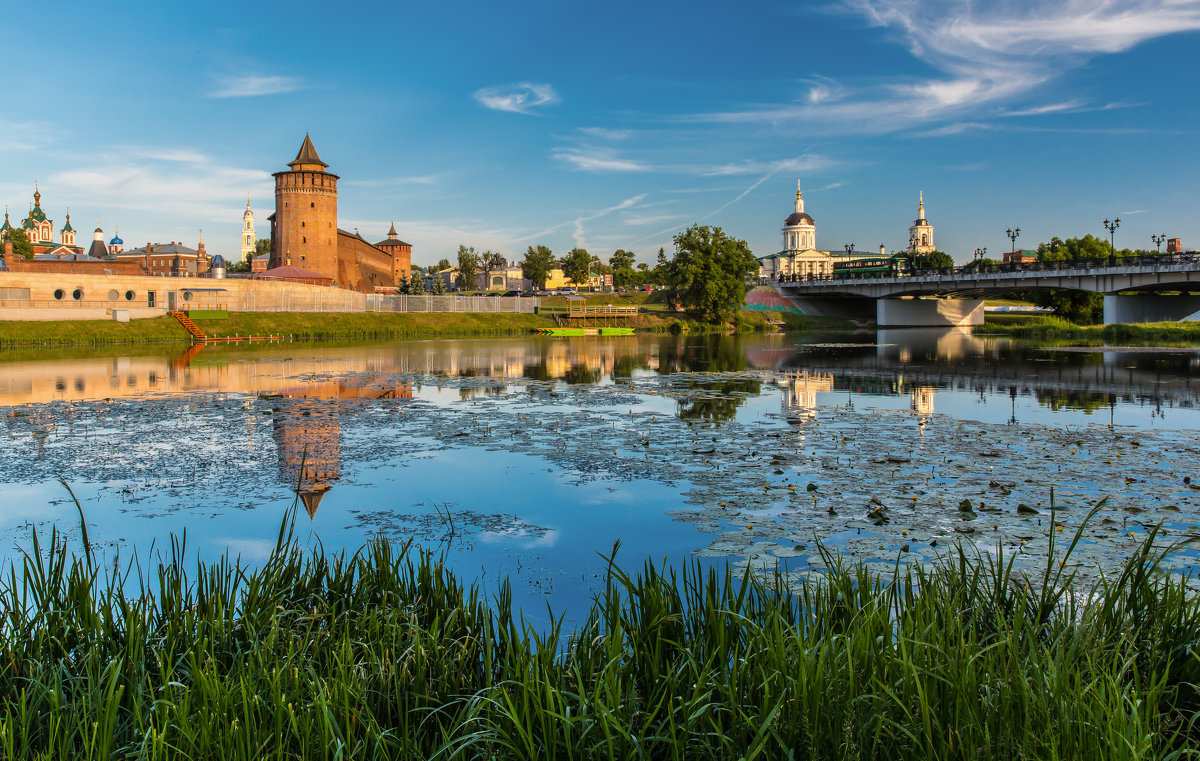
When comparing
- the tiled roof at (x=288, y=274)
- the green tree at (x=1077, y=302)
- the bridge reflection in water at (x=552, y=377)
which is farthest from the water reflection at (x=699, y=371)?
the green tree at (x=1077, y=302)

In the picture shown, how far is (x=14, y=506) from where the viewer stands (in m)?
10.5

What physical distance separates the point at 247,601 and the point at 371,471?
25.1 feet

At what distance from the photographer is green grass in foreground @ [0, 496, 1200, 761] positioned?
12.4 ft

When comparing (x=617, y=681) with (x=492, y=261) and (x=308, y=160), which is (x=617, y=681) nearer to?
(x=308, y=160)

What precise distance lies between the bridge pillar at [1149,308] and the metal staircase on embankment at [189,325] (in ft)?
209

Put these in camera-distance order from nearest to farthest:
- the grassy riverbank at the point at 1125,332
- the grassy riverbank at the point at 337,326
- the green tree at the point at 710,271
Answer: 1. the grassy riverbank at the point at 1125,332
2. the grassy riverbank at the point at 337,326
3. the green tree at the point at 710,271

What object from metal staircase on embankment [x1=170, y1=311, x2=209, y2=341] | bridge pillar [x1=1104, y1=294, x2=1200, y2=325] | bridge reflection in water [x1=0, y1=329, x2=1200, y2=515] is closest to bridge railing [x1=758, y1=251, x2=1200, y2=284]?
bridge pillar [x1=1104, y1=294, x2=1200, y2=325]

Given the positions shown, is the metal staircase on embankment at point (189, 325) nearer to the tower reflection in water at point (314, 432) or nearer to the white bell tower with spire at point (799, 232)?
the tower reflection in water at point (314, 432)

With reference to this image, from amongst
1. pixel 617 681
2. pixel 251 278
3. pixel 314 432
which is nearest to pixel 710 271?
pixel 251 278

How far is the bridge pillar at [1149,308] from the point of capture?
59.3 meters

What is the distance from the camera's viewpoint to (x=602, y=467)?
43.0 ft

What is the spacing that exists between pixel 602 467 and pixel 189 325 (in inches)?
2025

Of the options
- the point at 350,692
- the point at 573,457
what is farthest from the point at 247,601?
the point at 573,457

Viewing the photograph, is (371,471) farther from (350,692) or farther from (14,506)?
(350,692)
